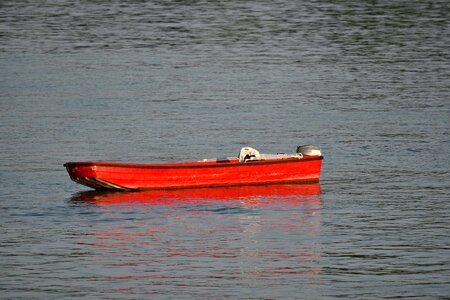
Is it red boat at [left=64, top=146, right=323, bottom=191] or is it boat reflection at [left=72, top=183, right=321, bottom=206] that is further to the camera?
red boat at [left=64, top=146, right=323, bottom=191]

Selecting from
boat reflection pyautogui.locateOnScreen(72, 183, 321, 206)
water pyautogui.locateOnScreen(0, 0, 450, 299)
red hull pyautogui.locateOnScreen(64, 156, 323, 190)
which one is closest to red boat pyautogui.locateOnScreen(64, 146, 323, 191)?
red hull pyautogui.locateOnScreen(64, 156, 323, 190)

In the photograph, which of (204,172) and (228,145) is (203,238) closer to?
(204,172)

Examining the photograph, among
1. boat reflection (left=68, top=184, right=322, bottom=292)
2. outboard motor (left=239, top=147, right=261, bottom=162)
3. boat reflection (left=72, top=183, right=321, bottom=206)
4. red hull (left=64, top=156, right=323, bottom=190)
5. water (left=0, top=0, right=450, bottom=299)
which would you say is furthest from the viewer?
outboard motor (left=239, top=147, right=261, bottom=162)

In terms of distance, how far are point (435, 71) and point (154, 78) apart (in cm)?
1535

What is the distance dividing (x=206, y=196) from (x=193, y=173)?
3.17ft

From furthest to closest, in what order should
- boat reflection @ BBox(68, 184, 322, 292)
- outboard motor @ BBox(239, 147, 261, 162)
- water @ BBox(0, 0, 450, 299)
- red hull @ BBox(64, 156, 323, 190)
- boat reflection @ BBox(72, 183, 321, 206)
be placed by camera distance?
outboard motor @ BBox(239, 147, 261, 162)
red hull @ BBox(64, 156, 323, 190)
boat reflection @ BBox(72, 183, 321, 206)
water @ BBox(0, 0, 450, 299)
boat reflection @ BBox(68, 184, 322, 292)

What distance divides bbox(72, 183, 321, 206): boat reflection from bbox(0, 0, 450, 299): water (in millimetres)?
95

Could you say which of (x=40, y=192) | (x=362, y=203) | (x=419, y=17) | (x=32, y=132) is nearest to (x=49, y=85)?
(x=32, y=132)

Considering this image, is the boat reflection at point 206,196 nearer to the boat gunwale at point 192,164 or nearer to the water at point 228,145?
the water at point 228,145

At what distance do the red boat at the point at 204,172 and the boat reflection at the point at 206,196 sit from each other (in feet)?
0.68

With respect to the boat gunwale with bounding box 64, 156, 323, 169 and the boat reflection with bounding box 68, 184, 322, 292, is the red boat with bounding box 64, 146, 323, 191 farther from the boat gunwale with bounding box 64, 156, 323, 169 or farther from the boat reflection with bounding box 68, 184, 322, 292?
the boat reflection with bounding box 68, 184, 322, 292

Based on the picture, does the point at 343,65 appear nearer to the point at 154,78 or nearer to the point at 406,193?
the point at 154,78

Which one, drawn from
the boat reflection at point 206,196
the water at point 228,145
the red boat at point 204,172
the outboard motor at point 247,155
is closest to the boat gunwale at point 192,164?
the red boat at point 204,172

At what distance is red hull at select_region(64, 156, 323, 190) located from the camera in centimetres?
4281
